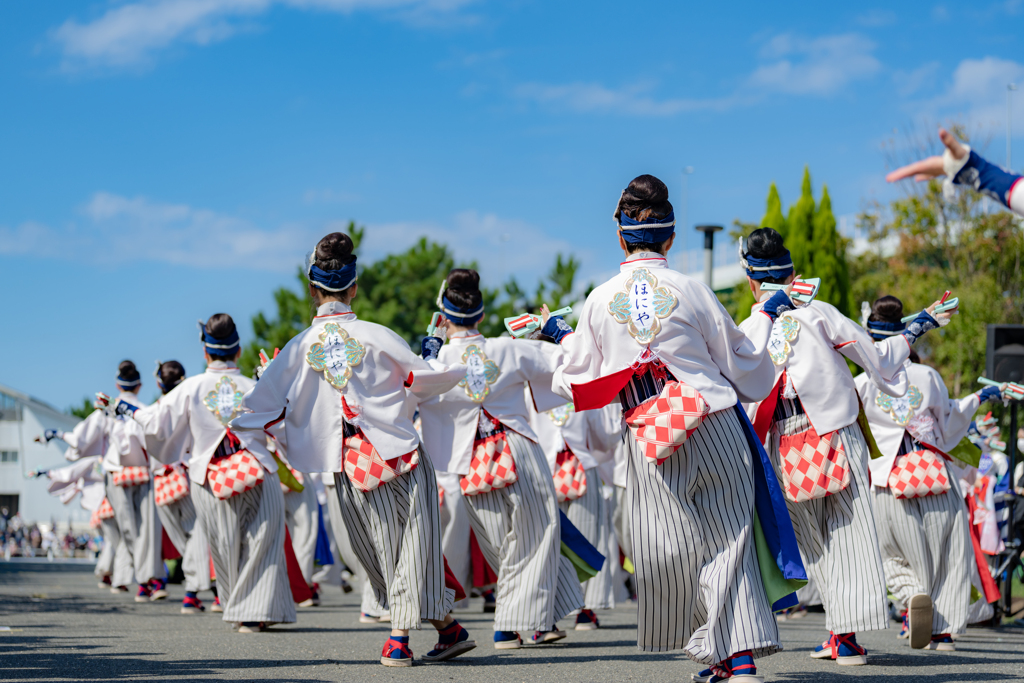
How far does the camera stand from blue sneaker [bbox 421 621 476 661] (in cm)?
571

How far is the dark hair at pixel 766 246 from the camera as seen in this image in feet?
18.9

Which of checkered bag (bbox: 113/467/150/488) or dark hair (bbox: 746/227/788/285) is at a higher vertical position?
dark hair (bbox: 746/227/788/285)

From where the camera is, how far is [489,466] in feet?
21.2

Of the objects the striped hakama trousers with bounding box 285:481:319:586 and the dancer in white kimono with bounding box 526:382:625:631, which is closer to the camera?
the dancer in white kimono with bounding box 526:382:625:631

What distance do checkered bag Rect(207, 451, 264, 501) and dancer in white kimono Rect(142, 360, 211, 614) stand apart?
145cm

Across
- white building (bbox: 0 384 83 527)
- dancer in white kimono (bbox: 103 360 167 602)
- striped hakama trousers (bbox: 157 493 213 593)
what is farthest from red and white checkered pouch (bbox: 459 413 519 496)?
white building (bbox: 0 384 83 527)

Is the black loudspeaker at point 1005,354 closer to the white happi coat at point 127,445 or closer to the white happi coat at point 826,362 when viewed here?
the white happi coat at point 826,362

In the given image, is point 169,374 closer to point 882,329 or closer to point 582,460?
point 582,460

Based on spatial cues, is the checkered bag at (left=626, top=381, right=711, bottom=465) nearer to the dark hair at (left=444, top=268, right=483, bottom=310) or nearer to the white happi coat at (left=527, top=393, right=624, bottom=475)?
the dark hair at (left=444, top=268, right=483, bottom=310)

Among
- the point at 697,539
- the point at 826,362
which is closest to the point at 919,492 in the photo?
the point at 826,362

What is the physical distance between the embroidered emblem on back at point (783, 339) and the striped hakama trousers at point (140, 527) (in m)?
7.55

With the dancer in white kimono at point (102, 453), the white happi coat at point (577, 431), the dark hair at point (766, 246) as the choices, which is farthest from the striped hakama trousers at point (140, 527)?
the dark hair at point (766, 246)

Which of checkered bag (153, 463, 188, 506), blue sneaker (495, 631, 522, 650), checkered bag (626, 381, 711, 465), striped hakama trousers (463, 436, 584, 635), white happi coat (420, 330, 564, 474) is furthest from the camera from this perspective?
checkered bag (153, 463, 188, 506)

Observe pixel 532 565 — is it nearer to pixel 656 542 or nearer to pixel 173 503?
pixel 656 542
